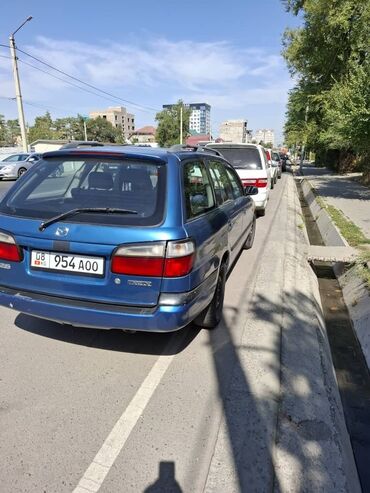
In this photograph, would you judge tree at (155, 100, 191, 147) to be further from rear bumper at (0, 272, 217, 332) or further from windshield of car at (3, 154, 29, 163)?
rear bumper at (0, 272, 217, 332)

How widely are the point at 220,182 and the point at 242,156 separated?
602 centimetres

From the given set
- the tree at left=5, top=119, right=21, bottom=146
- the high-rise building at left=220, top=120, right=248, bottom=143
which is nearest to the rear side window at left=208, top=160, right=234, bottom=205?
the high-rise building at left=220, top=120, right=248, bottom=143

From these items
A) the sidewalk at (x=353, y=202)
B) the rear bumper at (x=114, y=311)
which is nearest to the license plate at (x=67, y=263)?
the rear bumper at (x=114, y=311)

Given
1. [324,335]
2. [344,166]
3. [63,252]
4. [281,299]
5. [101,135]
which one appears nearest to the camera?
[63,252]

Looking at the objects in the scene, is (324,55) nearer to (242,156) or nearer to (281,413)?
(242,156)

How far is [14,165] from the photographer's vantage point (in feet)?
75.5

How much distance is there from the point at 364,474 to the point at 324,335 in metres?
1.85

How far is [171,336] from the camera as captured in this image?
3.88 m

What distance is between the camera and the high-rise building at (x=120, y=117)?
146m

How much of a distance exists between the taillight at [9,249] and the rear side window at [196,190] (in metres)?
1.38

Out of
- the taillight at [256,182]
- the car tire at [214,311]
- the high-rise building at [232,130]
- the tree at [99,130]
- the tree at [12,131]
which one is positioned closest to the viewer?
the car tire at [214,311]

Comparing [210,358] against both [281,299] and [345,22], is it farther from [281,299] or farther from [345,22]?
[345,22]

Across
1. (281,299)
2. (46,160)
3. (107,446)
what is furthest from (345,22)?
(107,446)

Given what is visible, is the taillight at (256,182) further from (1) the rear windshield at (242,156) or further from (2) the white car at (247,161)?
(1) the rear windshield at (242,156)
